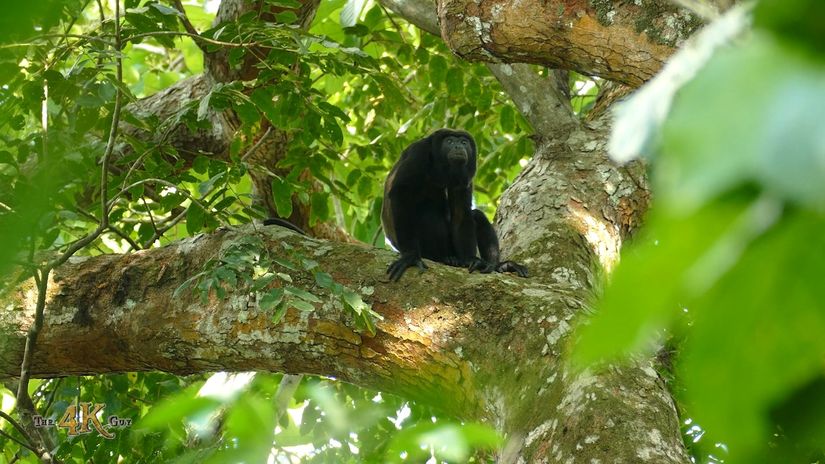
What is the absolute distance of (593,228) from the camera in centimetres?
489

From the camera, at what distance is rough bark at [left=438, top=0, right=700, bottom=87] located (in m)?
3.35

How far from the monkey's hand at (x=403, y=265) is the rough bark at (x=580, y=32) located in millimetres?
956

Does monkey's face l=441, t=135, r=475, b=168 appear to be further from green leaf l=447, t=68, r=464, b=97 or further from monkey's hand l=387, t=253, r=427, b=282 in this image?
monkey's hand l=387, t=253, r=427, b=282

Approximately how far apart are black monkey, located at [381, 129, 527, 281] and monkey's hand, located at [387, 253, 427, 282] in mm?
1890

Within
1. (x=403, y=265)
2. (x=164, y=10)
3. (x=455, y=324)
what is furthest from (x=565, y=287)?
(x=164, y=10)

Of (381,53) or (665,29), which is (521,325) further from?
(381,53)

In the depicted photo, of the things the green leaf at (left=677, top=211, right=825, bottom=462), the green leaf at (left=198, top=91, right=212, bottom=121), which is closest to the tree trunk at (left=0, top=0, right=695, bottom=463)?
the green leaf at (left=198, top=91, right=212, bottom=121)

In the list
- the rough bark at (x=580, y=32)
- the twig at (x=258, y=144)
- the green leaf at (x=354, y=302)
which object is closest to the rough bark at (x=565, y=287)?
the rough bark at (x=580, y=32)

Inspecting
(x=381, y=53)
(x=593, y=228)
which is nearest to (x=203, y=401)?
(x=593, y=228)

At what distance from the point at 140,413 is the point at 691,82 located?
18.6 ft

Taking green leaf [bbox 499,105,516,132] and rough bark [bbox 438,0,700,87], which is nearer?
rough bark [bbox 438,0,700,87]

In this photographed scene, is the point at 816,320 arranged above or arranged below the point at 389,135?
above

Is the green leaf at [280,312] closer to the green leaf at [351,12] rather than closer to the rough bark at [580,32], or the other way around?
the rough bark at [580,32]

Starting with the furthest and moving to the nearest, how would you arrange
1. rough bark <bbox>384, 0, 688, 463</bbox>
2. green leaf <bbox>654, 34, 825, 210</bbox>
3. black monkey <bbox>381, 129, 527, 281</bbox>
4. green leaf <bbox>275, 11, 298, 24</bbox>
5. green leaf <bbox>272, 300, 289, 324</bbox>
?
black monkey <bbox>381, 129, 527, 281</bbox>, green leaf <bbox>275, 11, 298, 24</bbox>, green leaf <bbox>272, 300, 289, 324</bbox>, rough bark <bbox>384, 0, 688, 463</bbox>, green leaf <bbox>654, 34, 825, 210</bbox>
